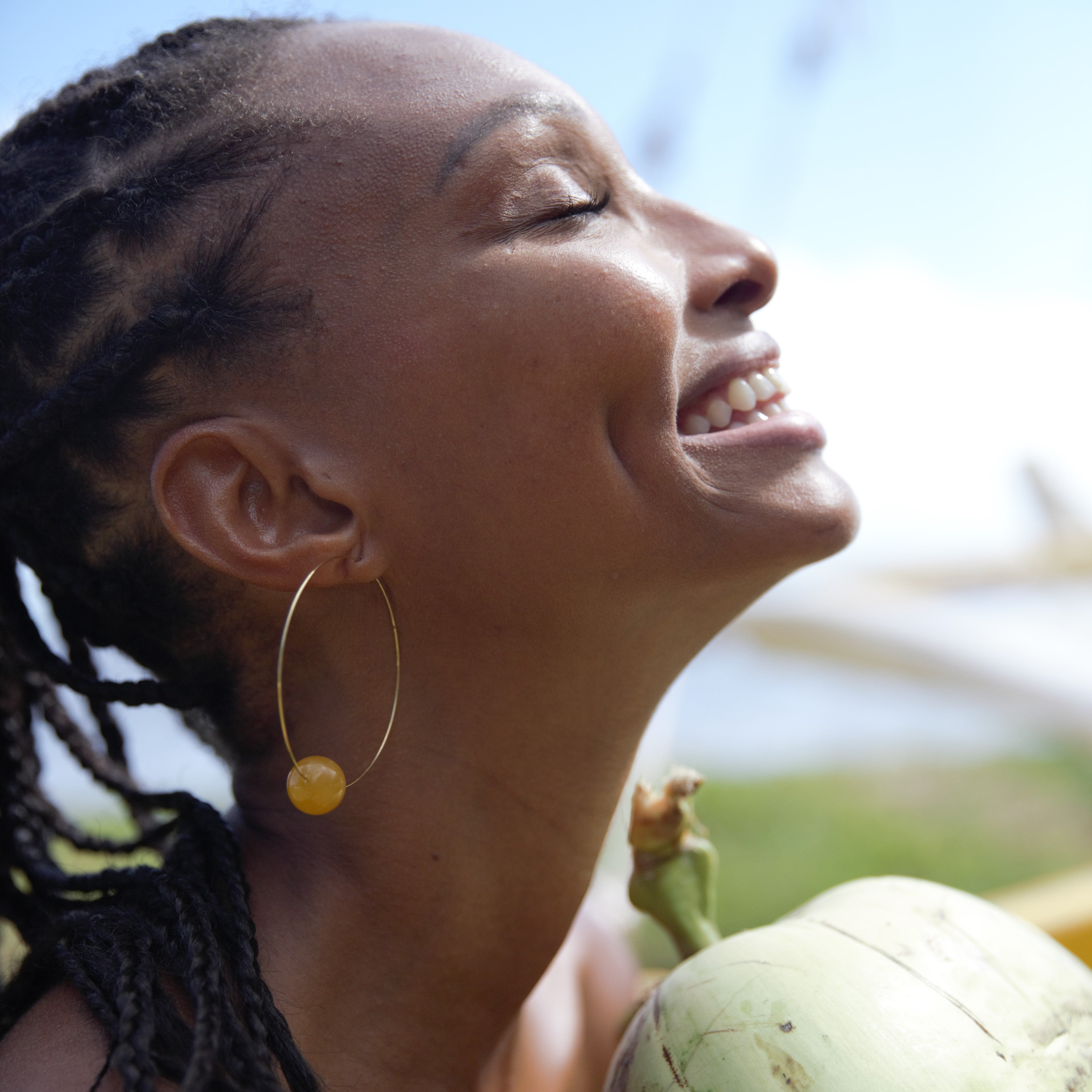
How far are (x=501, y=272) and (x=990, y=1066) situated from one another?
1.19 meters

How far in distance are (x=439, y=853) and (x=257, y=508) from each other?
0.58m

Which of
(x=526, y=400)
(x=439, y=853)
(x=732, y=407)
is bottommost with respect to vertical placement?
(x=439, y=853)

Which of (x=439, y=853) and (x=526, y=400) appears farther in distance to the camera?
(x=439, y=853)

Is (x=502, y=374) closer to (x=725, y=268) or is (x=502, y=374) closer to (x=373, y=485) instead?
(x=373, y=485)

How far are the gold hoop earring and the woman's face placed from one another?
0.08 meters

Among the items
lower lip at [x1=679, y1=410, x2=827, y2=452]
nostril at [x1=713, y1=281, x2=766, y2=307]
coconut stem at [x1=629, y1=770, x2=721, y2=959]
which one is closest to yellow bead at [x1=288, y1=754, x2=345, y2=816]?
coconut stem at [x1=629, y1=770, x2=721, y2=959]

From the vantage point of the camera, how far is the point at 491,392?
4.64 ft

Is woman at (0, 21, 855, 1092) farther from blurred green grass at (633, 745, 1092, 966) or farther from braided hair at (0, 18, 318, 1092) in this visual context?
blurred green grass at (633, 745, 1092, 966)

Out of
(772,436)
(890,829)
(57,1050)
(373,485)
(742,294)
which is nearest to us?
(57,1050)

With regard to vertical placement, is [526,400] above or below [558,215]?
below

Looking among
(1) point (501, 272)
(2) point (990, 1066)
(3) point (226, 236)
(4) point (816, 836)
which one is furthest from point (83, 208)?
(4) point (816, 836)

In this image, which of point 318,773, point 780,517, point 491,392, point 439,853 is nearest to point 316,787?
point 318,773

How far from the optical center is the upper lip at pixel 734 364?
1.55 meters

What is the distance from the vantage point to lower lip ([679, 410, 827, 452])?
4.92ft
